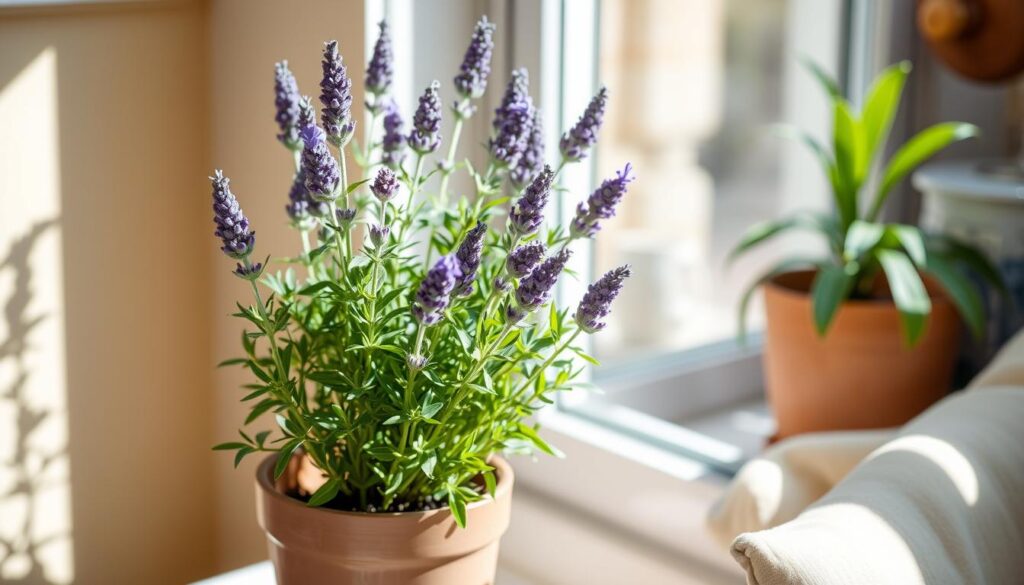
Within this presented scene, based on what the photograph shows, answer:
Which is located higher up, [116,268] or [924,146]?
[924,146]

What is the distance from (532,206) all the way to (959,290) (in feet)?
2.34

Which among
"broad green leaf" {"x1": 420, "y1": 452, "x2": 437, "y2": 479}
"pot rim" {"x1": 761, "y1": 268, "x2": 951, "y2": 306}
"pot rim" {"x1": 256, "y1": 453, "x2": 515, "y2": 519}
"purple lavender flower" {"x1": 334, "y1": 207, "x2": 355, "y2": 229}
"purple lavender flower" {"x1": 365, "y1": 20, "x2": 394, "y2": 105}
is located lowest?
"pot rim" {"x1": 256, "y1": 453, "x2": 515, "y2": 519}

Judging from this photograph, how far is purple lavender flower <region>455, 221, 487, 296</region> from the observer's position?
685 millimetres

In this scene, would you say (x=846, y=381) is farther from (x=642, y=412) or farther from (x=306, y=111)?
(x=306, y=111)

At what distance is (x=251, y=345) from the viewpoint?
80 cm

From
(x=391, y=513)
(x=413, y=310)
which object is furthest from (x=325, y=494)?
(x=413, y=310)

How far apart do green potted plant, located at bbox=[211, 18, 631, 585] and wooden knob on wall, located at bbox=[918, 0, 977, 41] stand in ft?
2.62

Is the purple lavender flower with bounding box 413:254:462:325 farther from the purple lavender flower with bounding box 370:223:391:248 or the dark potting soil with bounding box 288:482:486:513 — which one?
the dark potting soil with bounding box 288:482:486:513

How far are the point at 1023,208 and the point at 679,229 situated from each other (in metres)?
1.21

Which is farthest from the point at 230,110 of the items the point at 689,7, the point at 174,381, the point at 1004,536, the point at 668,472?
the point at 689,7

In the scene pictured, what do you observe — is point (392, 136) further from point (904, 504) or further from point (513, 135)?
point (904, 504)

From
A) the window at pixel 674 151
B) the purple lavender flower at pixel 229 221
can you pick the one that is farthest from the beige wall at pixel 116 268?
the purple lavender flower at pixel 229 221

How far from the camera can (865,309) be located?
1.25 meters

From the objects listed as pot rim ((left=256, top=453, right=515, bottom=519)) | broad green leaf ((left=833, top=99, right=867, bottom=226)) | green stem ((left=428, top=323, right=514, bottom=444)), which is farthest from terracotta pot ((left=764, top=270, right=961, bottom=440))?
green stem ((left=428, top=323, right=514, bottom=444))
